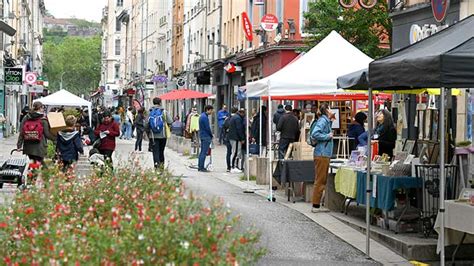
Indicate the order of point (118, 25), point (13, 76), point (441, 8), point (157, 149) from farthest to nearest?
point (118, 25) < point (13, 76) < point (157, 149) < point (441, 8)

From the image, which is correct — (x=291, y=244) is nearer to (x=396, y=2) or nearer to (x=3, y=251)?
(x=3, y=251)

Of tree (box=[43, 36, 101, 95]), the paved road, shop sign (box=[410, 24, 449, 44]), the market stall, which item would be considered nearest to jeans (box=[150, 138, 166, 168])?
the paved road

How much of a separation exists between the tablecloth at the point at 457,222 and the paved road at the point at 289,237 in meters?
1.03

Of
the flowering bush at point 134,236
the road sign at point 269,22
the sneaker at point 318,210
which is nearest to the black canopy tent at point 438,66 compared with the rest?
the flowering bush at point 134,236

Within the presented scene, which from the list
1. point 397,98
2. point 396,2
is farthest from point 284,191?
point 396,2

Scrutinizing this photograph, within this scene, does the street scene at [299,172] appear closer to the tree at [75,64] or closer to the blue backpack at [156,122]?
the blue backpack at [156,122]

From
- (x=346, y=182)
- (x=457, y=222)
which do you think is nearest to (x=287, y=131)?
(x=346, y=182)

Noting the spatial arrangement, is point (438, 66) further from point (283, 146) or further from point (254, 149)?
point (254, 149)

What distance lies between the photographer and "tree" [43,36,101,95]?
163 meters

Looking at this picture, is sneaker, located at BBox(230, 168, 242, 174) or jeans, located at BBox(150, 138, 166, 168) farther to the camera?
sneaker, located at BBox(230, 168, 242, 174)

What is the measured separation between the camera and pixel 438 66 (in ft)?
31.7

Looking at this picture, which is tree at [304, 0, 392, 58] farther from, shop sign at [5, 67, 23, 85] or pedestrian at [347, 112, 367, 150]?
shop sign at [5, 67, 23, 85]

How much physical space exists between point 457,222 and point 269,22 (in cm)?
2745

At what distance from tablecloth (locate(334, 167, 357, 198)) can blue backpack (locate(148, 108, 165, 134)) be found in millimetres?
7057
